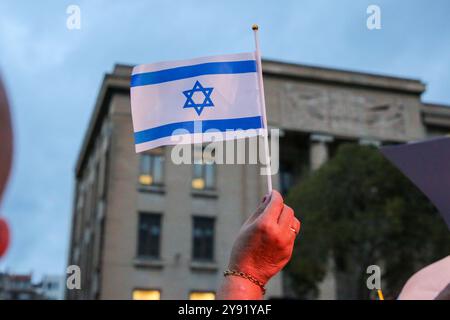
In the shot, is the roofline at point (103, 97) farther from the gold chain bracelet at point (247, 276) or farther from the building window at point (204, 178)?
the gold chain bracelet at point (247, 276)

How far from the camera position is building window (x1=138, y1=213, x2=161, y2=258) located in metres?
33.1

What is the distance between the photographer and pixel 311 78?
37.3 m

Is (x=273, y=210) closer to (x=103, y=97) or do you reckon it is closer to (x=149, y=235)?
(x=149, y=235)

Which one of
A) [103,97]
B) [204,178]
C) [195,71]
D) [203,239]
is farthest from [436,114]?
[195,71]

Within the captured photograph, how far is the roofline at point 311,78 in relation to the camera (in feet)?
117

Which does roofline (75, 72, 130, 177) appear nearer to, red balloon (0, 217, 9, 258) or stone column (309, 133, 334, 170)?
stone column (309, 133, 334, 170)

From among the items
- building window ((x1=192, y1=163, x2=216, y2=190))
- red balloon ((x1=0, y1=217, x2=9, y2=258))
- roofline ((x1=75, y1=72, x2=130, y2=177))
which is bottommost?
red balloon ((x1=0, y1=217, x2=9, y2=258))

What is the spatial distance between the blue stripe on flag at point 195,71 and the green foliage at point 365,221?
20.9m

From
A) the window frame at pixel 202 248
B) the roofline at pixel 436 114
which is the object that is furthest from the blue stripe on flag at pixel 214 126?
the roofline at pixel 436 114

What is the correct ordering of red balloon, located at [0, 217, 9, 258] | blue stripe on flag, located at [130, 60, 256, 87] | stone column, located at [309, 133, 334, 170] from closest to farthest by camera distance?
red balloon, located at [0, 217, 9, 258] → blue stripe on flag, located at [130, 60, 256, 87] → stone column, located at [309, 133, 334, 170]

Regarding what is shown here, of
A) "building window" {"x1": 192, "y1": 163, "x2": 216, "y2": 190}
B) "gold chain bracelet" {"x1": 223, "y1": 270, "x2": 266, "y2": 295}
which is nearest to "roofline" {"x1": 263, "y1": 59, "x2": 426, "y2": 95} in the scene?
"building window" {"x1": 192, "y1": 163, "x2": 216, "y2": 190}

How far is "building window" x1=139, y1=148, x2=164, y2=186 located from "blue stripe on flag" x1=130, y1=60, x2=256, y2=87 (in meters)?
30.0
